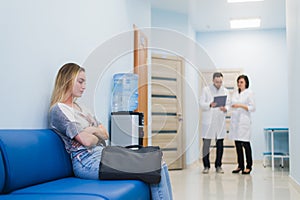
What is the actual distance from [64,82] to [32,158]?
763 millimetres

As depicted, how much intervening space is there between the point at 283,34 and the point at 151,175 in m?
6.16

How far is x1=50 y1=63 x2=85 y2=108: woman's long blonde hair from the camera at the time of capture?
2.62 meters

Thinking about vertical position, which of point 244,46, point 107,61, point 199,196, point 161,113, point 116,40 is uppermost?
point 244,46

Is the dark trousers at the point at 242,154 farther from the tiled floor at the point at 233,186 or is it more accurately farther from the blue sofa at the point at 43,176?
the blue sofa at the point at 43,176

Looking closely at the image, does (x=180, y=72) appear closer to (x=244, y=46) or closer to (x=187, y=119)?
(x=187, y=119)

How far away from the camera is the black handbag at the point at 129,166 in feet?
7.22

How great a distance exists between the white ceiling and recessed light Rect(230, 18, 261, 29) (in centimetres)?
9

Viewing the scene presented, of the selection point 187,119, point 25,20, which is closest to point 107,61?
point 25,20

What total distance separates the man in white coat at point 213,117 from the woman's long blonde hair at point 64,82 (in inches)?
112

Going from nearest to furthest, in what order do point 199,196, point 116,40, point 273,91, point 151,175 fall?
point 151,175
point 199,196
point 116,40
point 273,91

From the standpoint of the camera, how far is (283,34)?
749cm

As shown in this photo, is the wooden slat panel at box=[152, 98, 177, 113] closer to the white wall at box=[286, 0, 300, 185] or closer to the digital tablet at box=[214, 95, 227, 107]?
the digital tablet at box=[214, 95, 227, 107]

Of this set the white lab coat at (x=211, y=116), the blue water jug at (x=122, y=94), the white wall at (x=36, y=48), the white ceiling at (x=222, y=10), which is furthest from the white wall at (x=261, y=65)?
the white wall at (x=36, y=48)

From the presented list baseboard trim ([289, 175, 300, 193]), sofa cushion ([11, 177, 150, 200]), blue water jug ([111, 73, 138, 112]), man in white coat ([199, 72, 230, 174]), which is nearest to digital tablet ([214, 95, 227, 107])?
man in white coat ([199, 72, 230, 174])
